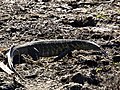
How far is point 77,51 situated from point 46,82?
166 centimetres

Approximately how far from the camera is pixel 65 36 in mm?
9508

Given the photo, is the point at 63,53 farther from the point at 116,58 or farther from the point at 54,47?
the point at 116,58

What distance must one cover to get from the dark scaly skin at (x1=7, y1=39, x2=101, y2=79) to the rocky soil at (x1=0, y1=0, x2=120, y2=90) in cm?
11

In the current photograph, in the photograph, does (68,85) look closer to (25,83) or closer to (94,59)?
(25,83)

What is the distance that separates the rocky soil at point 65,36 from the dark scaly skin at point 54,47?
11cm

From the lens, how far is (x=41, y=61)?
831 centimetres

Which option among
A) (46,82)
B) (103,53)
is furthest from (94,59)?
(46,82)

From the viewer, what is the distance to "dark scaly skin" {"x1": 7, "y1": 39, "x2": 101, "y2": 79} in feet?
27.2

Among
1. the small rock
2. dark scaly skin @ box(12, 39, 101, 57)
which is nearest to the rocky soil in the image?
the small rock

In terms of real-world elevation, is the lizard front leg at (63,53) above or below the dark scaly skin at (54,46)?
below

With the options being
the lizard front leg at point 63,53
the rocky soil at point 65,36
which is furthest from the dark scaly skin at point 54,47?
the rocky soil at point 65,36

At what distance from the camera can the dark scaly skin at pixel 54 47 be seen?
27.2ft

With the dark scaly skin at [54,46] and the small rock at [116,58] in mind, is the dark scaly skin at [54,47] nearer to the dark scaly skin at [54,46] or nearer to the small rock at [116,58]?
the dark scaly skin at [54,46]

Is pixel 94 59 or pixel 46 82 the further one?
pixel 94 59
